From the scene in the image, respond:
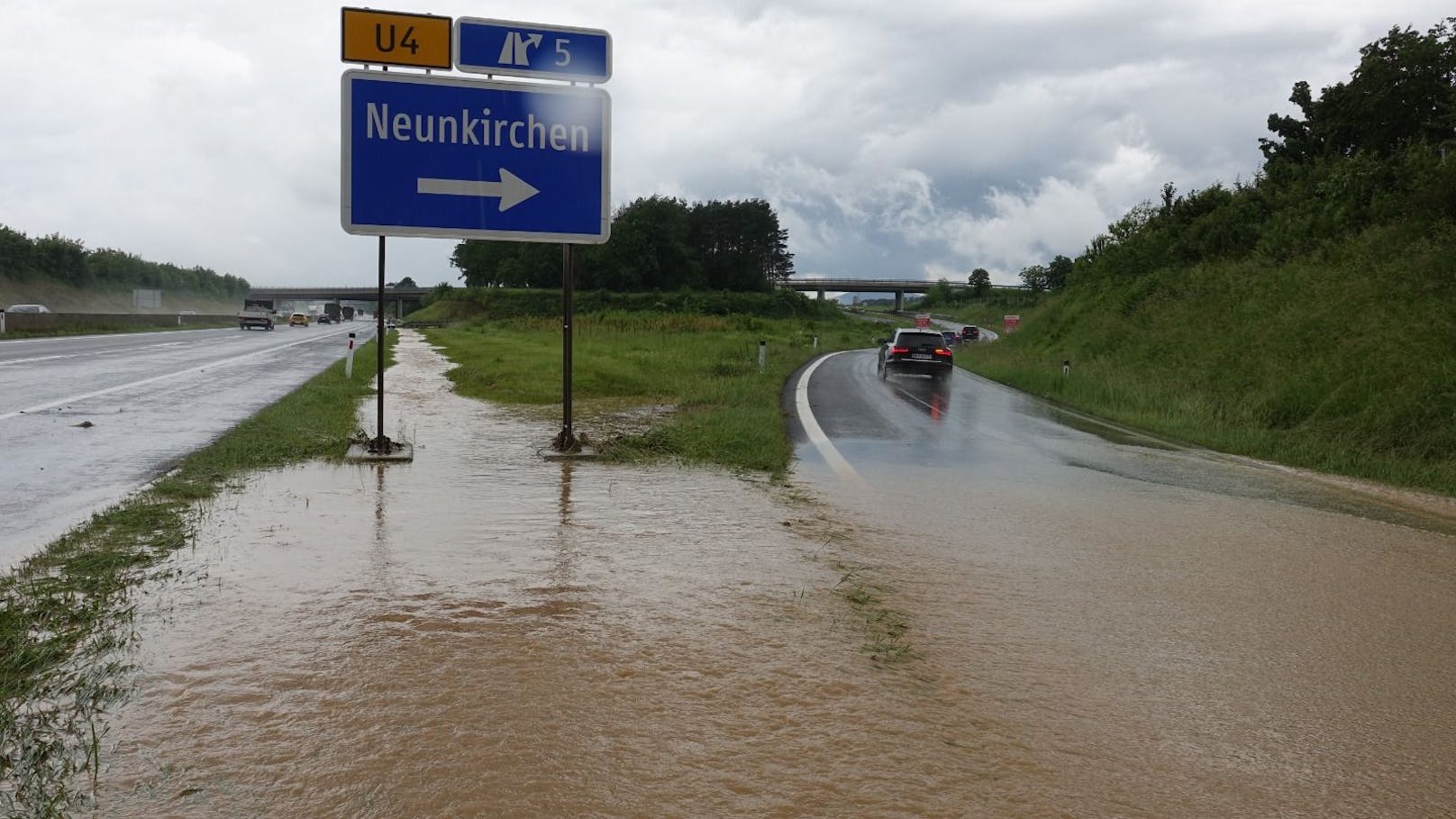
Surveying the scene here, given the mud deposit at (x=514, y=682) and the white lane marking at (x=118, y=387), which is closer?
the mud deposit at (x=514, y=682)

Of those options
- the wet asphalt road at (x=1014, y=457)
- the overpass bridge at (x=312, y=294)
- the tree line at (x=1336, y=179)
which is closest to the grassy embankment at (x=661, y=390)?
the wet asphalt road at (x=1014, y=457)

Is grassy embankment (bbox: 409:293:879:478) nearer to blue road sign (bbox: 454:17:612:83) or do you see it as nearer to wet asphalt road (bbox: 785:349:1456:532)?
wet asphalt road (bbox: 785:349:1456:532)

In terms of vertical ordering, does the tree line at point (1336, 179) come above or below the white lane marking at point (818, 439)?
above

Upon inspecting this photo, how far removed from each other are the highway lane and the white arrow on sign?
13.1 feet

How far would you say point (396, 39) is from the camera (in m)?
10.0

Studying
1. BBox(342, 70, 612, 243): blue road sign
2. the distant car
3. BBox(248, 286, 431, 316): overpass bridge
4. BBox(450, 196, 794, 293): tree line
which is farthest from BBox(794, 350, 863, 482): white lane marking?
BBox(248, 286, 431, 316): overpass bridge

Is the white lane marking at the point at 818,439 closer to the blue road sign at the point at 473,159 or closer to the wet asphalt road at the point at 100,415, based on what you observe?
the blue road sign at the point at 473,159

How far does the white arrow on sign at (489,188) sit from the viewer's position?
404 inches

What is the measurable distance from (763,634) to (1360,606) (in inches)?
135

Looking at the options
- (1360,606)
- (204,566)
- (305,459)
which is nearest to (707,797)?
(204,566)

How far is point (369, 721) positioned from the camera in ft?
11.9

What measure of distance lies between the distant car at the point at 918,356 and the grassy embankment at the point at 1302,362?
1893 millimetres

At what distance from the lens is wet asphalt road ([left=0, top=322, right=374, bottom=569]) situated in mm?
7727

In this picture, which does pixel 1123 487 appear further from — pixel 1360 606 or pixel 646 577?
pixel 646 577
